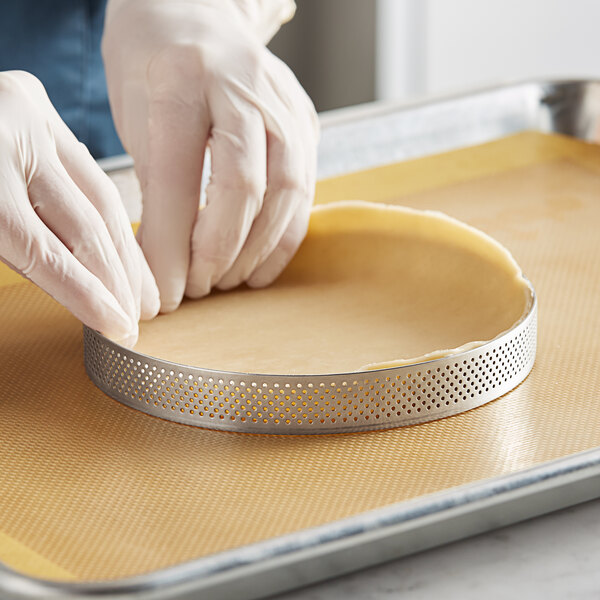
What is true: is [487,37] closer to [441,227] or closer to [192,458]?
[441,227]

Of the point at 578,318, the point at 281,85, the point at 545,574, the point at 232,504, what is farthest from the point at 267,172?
the point at 545,574

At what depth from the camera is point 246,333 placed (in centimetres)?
103

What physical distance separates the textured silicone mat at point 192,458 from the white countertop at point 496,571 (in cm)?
5

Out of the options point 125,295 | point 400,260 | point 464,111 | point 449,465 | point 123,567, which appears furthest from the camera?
point 464,111

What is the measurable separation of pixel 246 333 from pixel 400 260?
0.76 ft

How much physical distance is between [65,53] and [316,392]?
1035 millimetres

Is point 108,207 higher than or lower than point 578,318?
higher

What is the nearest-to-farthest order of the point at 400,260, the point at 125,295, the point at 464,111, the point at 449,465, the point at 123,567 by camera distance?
the point at 123,567
the point at 449,465
the point at 125,295
the point at 400,260
the point at 464,111

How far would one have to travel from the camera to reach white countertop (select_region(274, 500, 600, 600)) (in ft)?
2.22

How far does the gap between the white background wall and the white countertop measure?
7.95 ft

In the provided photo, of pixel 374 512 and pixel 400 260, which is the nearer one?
pixel 374 512

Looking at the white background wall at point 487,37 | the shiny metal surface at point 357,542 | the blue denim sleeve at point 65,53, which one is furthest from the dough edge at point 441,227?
the white background wall at point 487,37

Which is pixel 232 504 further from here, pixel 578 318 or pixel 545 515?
pixel 578 318

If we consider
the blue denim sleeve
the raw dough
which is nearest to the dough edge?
the raw dough
